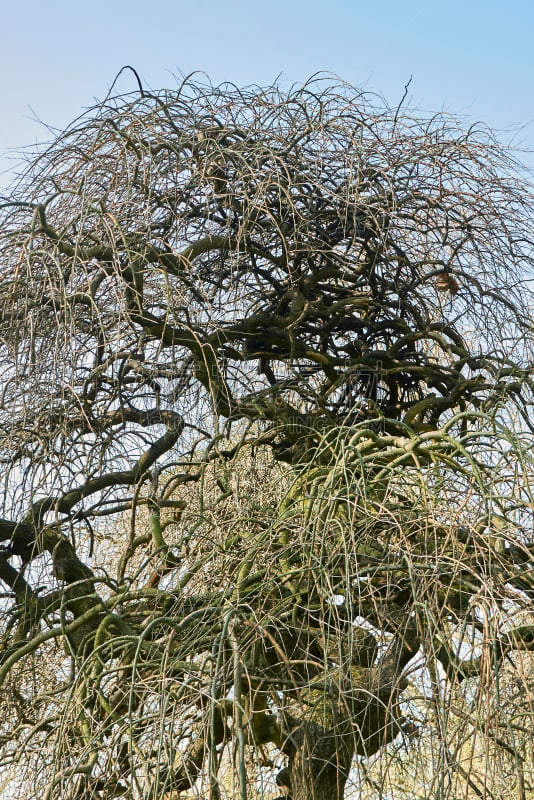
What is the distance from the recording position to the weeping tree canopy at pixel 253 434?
3006 millimetres

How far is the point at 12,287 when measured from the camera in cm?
366

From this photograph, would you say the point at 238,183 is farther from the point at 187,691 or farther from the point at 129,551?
the point at 187,691

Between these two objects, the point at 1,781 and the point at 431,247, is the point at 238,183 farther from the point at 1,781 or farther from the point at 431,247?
the point at 1,781

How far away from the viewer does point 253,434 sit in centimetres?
496

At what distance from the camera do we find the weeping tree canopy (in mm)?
3006

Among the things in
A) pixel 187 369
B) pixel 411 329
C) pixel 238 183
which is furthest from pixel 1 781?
pixel 411 329

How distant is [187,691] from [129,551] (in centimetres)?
140

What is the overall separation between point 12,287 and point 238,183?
1.12 m

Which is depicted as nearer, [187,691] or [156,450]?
[187,691]

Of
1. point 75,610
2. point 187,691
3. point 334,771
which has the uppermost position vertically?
point 75,610

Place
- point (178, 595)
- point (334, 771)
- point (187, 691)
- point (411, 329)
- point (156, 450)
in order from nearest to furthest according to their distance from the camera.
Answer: point (187, 691) < point (178, 595) < point (334, 771) < point (156, 450) < point (411, 329)

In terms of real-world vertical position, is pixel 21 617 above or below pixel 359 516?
above

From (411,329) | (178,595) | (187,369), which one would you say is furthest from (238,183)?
(178,595)

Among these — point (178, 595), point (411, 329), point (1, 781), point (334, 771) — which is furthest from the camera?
point (411, 329)
